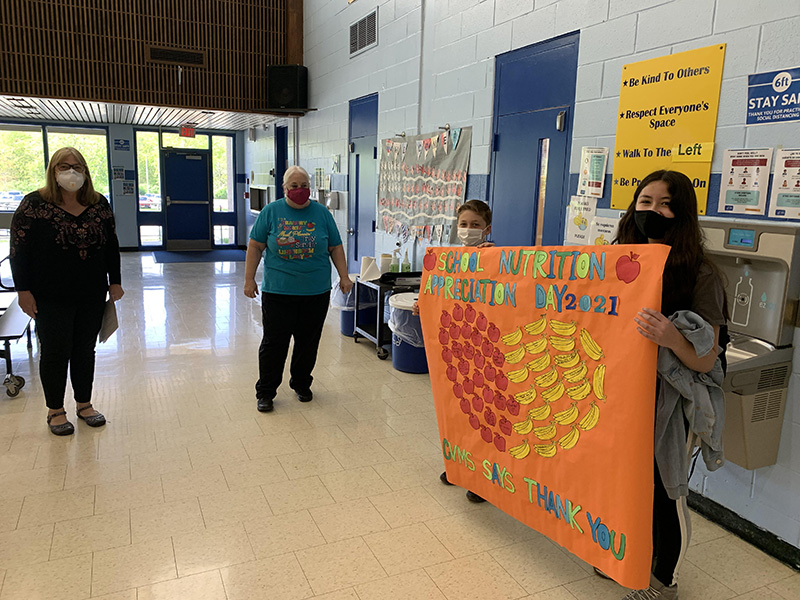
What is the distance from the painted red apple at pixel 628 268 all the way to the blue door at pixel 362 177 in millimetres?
4414

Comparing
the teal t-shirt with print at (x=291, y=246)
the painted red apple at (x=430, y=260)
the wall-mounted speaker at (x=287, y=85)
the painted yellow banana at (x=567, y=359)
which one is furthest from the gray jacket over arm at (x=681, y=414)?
the wall-mounted speaker at (x=287, y=85)

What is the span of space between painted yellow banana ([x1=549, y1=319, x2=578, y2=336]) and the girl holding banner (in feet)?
0.87

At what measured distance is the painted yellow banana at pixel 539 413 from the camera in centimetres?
209

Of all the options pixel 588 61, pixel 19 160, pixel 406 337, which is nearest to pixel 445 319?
pixel 588 61

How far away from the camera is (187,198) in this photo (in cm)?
1164

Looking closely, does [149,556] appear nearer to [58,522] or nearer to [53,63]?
[58,522]

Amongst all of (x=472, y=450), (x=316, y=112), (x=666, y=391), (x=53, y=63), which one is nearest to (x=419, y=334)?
(x=472, y=450)

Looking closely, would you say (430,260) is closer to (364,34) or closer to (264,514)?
(264,514)

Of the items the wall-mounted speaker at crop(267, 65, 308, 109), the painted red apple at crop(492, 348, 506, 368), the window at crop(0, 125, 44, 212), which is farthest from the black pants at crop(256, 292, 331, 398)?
the window at crop(0, 125, 44, 212)

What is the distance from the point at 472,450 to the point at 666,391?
2.90ft

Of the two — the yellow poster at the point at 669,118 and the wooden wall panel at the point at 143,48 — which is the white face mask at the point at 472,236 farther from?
the wooden wall panel at the point at 143,48

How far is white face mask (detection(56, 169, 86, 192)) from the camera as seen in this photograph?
2902 mm

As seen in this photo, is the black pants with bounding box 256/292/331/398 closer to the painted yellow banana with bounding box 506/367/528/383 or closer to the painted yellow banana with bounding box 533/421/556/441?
the painted yellow banana with bounding box 506/367/528/383

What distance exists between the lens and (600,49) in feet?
10.4
